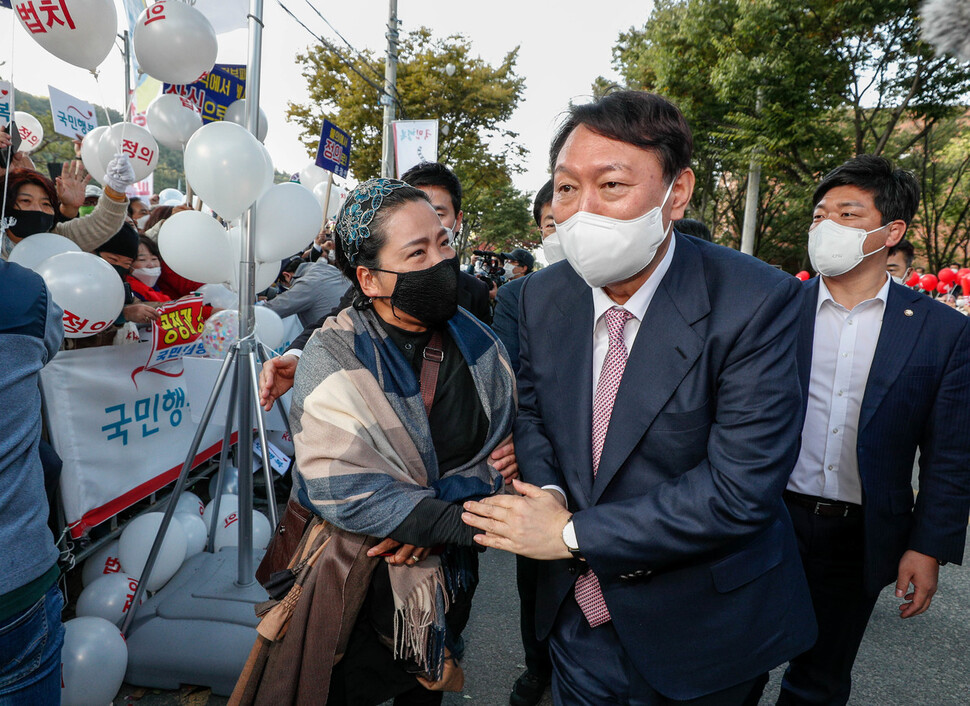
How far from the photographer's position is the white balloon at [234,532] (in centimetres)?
330

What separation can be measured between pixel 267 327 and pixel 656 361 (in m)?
3.06

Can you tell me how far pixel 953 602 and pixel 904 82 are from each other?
361 inches

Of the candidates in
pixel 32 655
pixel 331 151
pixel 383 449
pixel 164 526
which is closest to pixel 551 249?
pixel 383 449

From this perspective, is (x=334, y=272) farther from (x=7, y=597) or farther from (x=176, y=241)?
(x=7, y=597)

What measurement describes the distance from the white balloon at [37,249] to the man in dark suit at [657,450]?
8.65 ft

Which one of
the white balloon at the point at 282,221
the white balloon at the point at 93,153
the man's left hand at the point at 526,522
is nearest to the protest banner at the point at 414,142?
the white balloon at the point at 93,153

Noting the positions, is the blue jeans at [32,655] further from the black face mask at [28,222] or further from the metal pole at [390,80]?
the metal pole at [390,80]

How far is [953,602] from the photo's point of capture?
10.8ft

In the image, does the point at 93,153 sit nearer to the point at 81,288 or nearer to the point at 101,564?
the point at 81,288

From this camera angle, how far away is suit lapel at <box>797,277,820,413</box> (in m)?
2.04

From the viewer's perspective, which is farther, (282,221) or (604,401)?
(282,221)

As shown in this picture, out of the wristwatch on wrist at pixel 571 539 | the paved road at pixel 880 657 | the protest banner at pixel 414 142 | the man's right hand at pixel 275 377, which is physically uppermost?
the protest banner at pixel 414 142

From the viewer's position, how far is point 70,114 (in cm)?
652

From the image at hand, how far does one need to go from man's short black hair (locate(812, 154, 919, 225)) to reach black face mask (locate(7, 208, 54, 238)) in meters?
3.69
